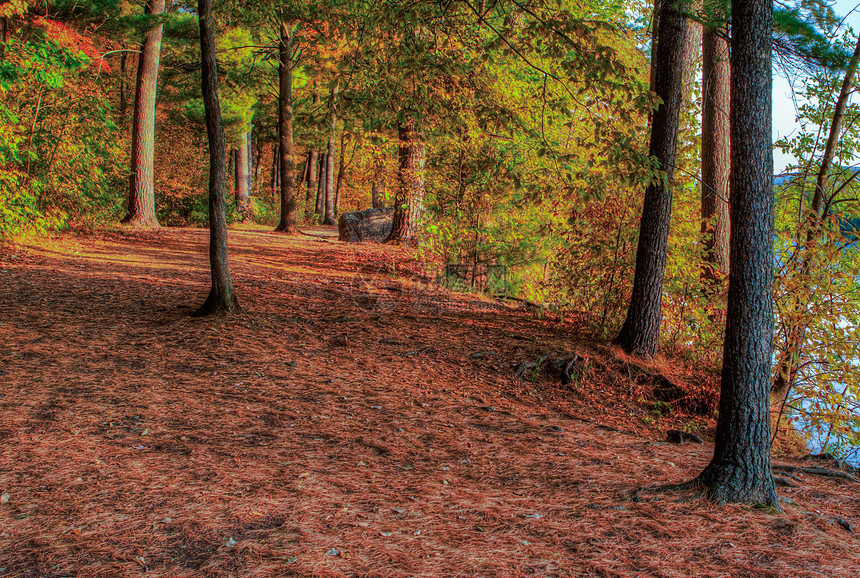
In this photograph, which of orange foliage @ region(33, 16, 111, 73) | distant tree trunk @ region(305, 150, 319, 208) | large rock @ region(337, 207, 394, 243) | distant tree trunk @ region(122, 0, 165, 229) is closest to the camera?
orange foliage @ region(33, 16, 111, 73)

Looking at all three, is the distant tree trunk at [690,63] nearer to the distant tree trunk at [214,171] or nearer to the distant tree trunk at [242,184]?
the distant tree trunk at [214,171]

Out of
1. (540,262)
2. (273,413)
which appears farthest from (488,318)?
(273,413)

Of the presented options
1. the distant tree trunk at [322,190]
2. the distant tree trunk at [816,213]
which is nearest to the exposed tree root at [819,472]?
the distant tree trunk at [816,213]

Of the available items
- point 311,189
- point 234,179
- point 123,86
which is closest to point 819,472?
point 234,179

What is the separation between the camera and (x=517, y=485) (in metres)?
3.43

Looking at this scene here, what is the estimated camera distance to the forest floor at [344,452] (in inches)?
97.4

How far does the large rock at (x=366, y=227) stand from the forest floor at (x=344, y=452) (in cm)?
659

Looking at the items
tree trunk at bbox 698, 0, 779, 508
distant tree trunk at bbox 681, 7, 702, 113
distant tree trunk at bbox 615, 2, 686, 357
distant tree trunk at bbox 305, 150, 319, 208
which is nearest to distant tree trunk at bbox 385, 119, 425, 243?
distant tree trunk at bbox 681, 7, 702, 113

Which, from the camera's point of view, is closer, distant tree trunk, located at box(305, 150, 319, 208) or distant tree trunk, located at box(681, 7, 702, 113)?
distant tree trunk, located at box(681, 7, 702, 113)

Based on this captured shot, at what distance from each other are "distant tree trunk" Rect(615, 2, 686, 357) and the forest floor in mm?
381

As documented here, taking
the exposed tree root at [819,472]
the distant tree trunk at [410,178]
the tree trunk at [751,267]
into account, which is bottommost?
the exposed tree root at [819,472]

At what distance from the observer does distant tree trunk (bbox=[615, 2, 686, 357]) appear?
5676 mm

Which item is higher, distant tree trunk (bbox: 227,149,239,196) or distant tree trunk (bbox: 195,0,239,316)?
distant tree trunk (bbox: 227,149,239,196)

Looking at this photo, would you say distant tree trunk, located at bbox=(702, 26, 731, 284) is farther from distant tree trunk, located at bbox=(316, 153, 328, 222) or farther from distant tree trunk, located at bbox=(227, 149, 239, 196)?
distant tree trunk, located at bbox=(316, 153, 328, 222)
